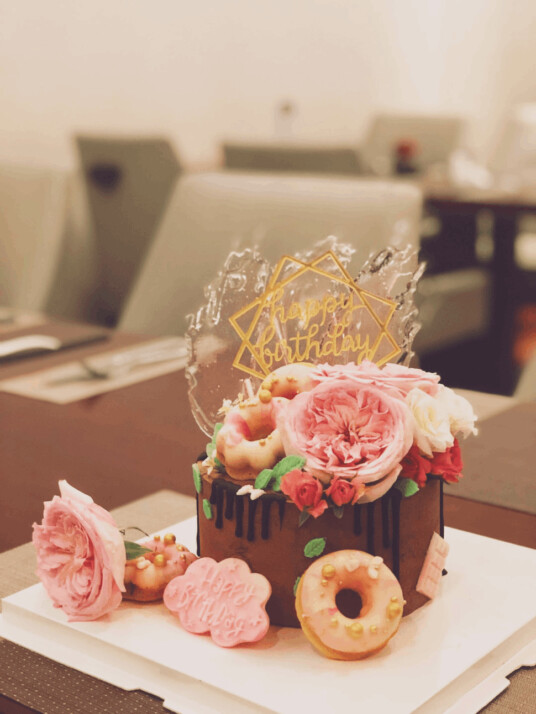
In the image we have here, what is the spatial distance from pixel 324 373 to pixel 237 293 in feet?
0.87

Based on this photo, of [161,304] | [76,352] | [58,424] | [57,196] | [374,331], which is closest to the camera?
[374,331]

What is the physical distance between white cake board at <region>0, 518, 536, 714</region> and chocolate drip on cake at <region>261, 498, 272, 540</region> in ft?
0.21

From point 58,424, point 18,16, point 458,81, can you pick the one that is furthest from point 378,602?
point 458,81

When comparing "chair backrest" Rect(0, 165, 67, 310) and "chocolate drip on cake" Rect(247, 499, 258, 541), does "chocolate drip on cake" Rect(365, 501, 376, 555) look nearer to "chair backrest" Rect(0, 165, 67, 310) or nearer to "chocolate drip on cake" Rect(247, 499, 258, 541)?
"chocolate drip on cake" Rect(247, 499, 258, 541)

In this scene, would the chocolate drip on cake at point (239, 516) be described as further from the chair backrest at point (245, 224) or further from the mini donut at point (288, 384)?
the chair backrest at point (245, 224)

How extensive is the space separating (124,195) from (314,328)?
3.11 m

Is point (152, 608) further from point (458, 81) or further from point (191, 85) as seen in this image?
point (458, 81)

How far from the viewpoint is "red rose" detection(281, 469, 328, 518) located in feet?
1.94

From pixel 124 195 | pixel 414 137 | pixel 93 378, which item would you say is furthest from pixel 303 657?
pixel 414 137

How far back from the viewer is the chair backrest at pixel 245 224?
73.2 inches

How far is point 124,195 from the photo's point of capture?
3.79m

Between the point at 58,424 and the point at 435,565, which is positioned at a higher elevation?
the point at 435,565

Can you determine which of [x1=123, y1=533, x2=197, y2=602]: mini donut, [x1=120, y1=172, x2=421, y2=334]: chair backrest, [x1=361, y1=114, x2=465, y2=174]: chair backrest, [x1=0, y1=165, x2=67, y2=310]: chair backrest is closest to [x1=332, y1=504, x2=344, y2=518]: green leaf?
[x1=123, y1=533, x2=197, y2=602]: mini donut

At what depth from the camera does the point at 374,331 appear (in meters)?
0.80
